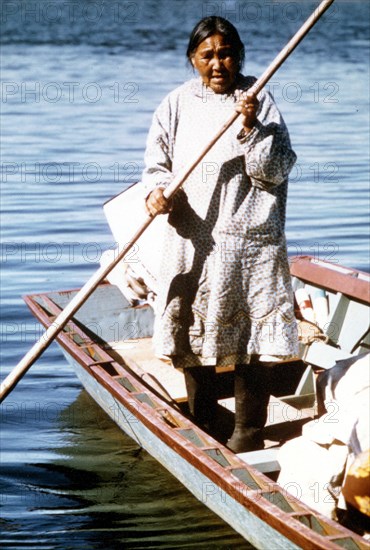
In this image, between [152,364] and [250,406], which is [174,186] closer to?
[250,406]

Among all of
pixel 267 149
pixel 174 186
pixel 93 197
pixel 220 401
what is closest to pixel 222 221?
pixel 174 186

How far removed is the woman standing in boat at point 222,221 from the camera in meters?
4.29

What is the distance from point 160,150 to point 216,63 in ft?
1.45

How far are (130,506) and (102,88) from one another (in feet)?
56.0

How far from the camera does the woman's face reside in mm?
4238

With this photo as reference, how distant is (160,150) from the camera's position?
14.8ft

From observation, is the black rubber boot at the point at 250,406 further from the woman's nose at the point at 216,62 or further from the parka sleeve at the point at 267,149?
the woman's nose at the point at 216,62

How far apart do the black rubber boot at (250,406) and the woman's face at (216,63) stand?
45.4 inches

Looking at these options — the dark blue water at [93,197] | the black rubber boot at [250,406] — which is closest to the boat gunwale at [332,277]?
the dark blue water at [93,197]

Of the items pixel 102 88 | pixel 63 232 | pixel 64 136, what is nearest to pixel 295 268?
pixel 63 232

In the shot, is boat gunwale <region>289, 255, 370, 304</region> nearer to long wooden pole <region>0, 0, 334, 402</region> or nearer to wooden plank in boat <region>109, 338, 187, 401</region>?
wooden plank in boat <region>109, 338, 187, 401</region>

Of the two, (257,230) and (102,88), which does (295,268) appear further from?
(102,88)

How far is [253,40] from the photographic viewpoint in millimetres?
29031

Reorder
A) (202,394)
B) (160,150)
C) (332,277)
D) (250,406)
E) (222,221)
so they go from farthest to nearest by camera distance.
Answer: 1. (332,277)
2. (202,394)
3. (250,406)
4. (160,150)
5. (222,221)
